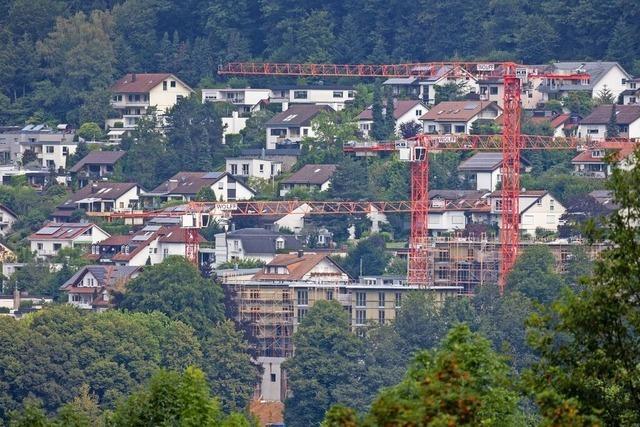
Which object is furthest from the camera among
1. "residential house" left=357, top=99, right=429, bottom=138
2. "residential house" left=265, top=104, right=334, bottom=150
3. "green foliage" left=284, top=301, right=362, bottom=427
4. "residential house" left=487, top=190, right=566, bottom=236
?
"residential house" left=265, top=104, right=334, bottom=150

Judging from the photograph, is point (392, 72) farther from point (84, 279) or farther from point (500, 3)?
point (84, 279)

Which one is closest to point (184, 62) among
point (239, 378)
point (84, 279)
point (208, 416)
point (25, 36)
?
point (25, 36)

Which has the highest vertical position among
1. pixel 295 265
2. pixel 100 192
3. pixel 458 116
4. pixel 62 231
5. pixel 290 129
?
→ pixel 458 116

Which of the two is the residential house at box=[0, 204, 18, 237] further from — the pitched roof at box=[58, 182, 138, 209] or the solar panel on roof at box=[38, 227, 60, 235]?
the solar panel on roof at box=[38, 227, 60, 235]

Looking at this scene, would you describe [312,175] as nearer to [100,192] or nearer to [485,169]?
[485,169]

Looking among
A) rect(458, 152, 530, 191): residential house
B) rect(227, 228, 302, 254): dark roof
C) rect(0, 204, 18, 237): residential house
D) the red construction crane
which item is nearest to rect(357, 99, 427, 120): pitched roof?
the red construction crane

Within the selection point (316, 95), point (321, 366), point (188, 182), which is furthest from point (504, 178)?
point (316, 95)
